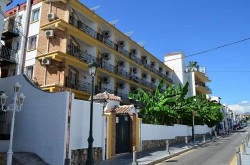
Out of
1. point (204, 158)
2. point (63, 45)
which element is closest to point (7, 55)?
point (63, 45)

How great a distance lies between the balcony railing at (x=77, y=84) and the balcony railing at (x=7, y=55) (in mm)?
5680

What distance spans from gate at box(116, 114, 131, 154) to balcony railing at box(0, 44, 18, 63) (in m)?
13.9

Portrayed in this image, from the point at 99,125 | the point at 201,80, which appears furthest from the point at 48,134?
the point at 201,80

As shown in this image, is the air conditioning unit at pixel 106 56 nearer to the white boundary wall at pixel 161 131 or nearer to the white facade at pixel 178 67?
the white boundary wall at pixel 161 131

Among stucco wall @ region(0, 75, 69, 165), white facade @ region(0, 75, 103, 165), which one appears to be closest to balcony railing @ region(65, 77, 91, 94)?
white facade @ region(0, 75, 103, 165)

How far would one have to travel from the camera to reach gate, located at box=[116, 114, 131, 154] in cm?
1819

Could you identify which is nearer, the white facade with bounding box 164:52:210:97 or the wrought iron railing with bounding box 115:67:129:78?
the wrought iron railing with bounding box 115:67:129:78

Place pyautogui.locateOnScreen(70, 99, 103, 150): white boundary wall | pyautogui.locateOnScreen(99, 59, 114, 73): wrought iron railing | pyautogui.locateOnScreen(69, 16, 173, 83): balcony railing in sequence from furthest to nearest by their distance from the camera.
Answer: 1. pyautogui.locateOnScreen(99, 59, 114, 73): wrought iron railing
2. pyautogui.locateOnScreen(69, 16, 173, 83): balcony railing
3. pyautogui.locateOnScreen(70, 99, 103, 150): white boundary wall

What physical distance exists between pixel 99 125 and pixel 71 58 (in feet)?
41.4

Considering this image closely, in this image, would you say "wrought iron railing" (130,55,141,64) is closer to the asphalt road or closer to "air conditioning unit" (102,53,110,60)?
"air conditioning unit" (102,53,110,60)

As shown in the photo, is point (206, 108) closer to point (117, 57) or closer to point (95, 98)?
point (117, 57)

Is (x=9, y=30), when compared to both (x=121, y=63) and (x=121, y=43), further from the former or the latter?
(x=121, y=43)

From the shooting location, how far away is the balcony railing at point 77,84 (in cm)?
2719

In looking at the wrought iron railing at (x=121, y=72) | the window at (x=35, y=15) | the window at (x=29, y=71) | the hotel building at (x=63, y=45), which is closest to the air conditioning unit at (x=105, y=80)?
the hotel building at (x=63, y=45)
